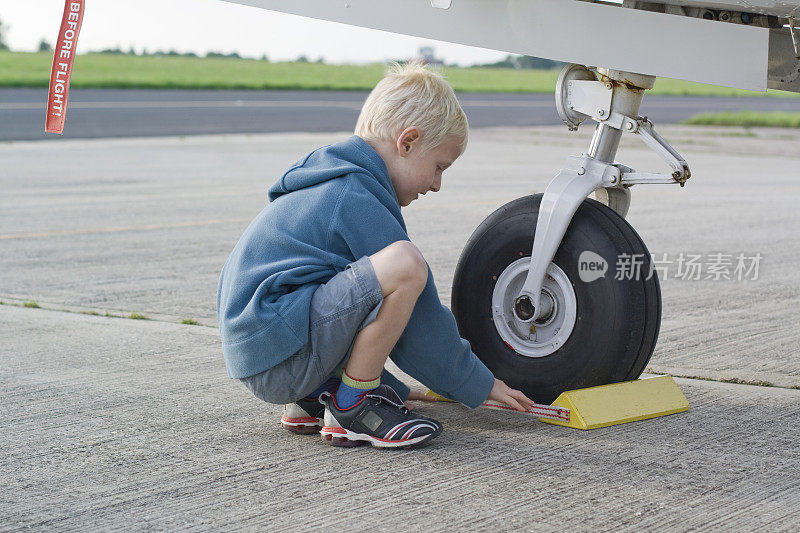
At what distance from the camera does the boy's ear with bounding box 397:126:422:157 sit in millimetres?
2959

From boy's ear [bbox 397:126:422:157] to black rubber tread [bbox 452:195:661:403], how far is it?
1.82 ft

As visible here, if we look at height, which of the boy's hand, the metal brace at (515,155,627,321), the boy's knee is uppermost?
the metal brace at (515,155,627,321)

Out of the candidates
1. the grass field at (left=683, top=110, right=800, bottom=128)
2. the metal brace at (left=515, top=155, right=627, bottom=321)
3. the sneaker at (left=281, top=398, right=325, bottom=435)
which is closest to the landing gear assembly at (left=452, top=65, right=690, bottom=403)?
the metal brace at (left=515, top=155, right=627, bottom=321)

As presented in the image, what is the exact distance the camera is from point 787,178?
11742 mm

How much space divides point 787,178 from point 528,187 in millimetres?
3541

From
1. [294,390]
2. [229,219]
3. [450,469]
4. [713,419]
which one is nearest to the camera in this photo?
[450,469]

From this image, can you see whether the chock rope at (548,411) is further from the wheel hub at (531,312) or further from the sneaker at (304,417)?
the sneaker at (304,417)

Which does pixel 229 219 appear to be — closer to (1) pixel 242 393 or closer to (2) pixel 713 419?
(1) pixel 242 393

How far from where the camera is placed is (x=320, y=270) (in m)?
2.87

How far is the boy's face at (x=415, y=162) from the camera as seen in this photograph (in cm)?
300

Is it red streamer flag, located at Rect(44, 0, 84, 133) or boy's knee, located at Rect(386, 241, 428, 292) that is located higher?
red streamer flag, located at Rect(44, 0, 84, 133)

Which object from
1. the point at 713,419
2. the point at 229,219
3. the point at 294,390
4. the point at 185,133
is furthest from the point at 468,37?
the point at 185,133

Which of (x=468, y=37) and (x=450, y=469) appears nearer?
(x=450, y=469)

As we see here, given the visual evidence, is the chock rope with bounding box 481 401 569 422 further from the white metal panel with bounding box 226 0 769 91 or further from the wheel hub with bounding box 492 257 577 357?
the white metal panel with bounding box 226 0 769 91
